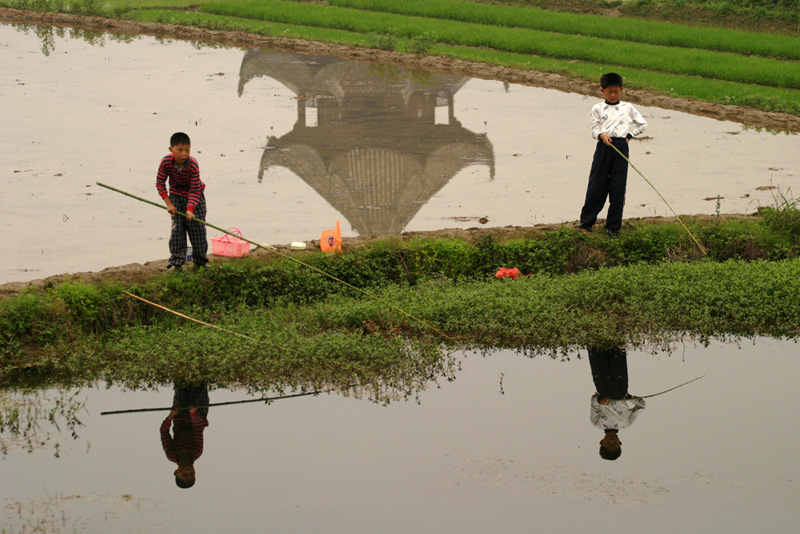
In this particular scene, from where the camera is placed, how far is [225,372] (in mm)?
6035

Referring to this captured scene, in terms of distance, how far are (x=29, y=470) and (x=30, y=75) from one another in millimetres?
13952

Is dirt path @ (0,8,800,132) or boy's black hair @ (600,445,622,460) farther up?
dirt path @ (0,8,800,132)

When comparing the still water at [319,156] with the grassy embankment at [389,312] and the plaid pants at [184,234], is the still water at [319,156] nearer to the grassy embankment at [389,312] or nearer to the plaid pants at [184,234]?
the plaid pants at [184,234]

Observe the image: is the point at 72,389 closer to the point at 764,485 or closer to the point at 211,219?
the point at 211,219

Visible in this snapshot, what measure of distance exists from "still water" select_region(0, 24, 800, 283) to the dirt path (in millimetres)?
425

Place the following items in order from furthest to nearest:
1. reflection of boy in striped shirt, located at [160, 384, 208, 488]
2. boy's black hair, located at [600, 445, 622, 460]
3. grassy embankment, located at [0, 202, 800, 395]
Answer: grassy embankment, located at [0, 202, 800, 395] → boy's black hair, located at [600, 445, 622, 460] → reflection of boy in striped shirt, located at [160, 384, 208, 488]

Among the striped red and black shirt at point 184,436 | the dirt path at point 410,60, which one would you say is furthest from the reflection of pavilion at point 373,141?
the striped red and black shirt at point 184,436

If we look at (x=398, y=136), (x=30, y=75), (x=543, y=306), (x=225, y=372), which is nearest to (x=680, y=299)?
(x=543, y=306)

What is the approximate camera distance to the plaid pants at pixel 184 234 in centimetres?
716

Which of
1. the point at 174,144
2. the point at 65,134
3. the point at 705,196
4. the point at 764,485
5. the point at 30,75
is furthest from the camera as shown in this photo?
the point at 30,75

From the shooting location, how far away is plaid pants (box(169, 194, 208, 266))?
716 cm

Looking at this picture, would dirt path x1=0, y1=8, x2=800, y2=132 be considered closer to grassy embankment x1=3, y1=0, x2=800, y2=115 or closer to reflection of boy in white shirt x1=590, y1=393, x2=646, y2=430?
grassy embankment x1=3, y1=0, x2=800, y2=115

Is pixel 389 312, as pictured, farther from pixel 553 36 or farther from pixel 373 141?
pixel 553 36

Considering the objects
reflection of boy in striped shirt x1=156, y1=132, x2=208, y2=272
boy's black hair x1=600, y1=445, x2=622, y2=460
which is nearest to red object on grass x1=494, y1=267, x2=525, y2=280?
reflection of boy in striped shirt x1=156, y1=132, x2=208, y2=272
